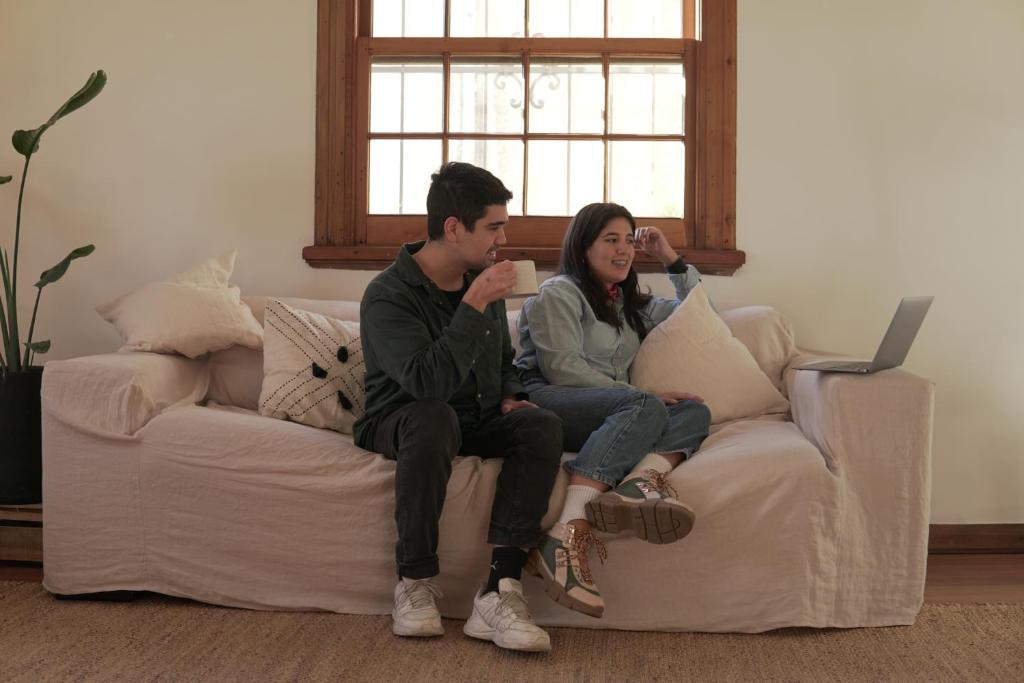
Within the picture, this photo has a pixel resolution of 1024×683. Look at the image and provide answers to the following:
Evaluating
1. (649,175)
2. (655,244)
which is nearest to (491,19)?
(649,175)

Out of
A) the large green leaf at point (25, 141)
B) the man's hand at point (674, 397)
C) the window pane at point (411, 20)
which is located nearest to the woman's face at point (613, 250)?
the man's hand at point (674, 397)

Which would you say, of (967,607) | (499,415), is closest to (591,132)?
(499,415)

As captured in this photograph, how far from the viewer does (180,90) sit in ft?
11.2

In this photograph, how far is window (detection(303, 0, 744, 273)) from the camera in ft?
11.2

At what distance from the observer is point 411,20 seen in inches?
139

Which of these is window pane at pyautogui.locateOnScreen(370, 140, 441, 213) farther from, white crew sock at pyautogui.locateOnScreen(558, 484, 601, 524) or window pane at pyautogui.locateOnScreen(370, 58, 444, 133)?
white crew sock at pyautogui.locateOnScreen(558, 484, 601, 524)

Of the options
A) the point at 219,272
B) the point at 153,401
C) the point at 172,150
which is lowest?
the point at 153,401

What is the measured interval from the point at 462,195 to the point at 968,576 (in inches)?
70.3

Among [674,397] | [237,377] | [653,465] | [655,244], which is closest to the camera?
[653,465]

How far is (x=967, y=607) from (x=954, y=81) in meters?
1.69

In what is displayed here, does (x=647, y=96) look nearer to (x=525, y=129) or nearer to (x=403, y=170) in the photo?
(x=525, y=129)

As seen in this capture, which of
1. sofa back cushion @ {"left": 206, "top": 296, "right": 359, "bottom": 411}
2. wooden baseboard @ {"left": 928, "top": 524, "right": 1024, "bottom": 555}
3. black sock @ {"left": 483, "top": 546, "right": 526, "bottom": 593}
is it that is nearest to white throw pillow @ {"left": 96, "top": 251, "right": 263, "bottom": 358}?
sofa back cushion @ {"left": 206, "top": 296, "right": 359, "bottom": 411}

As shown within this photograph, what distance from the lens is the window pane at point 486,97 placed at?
3.48 meters

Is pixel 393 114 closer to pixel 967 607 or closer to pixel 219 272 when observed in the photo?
pixel 219 272
